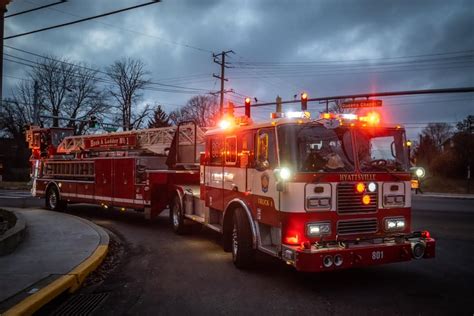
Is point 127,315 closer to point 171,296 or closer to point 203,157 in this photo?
point 171,296

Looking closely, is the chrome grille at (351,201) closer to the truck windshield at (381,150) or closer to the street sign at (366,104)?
the truck windshield at (381,150)

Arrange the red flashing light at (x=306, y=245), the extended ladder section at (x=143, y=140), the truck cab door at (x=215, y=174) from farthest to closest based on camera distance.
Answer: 1. the extended ladder section at (x=143, y=140)
2. the truck cab door at (x=215, y=174)
3. the red flashing light at (x=306, y=245)

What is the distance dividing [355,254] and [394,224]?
1.17 metres

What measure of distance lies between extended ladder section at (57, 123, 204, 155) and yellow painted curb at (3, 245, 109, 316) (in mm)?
4873

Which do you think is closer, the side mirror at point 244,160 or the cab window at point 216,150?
the side mirror at point 244,160

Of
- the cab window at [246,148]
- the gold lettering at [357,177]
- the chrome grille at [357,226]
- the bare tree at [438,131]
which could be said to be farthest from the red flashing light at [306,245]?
the bare tree at [438,131]

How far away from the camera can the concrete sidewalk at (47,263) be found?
5641mm

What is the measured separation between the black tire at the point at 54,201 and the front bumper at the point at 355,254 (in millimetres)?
12464

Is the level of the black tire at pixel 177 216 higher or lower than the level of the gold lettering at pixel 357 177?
lower

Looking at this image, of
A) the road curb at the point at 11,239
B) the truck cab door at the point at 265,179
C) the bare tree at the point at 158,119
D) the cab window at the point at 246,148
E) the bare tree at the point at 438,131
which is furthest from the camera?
the bare tree at the point at 438,131

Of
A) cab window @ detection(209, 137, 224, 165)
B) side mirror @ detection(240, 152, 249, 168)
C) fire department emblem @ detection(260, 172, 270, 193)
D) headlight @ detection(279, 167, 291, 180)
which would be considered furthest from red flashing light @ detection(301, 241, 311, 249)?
cab window @ detection(209, 137, 224, 165)

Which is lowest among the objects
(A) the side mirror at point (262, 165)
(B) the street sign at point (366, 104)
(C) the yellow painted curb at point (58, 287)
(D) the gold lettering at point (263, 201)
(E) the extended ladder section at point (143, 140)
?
(C) the yellow painted curb at point (58, 287)

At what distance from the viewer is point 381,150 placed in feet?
23.5

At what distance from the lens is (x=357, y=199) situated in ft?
21.6
